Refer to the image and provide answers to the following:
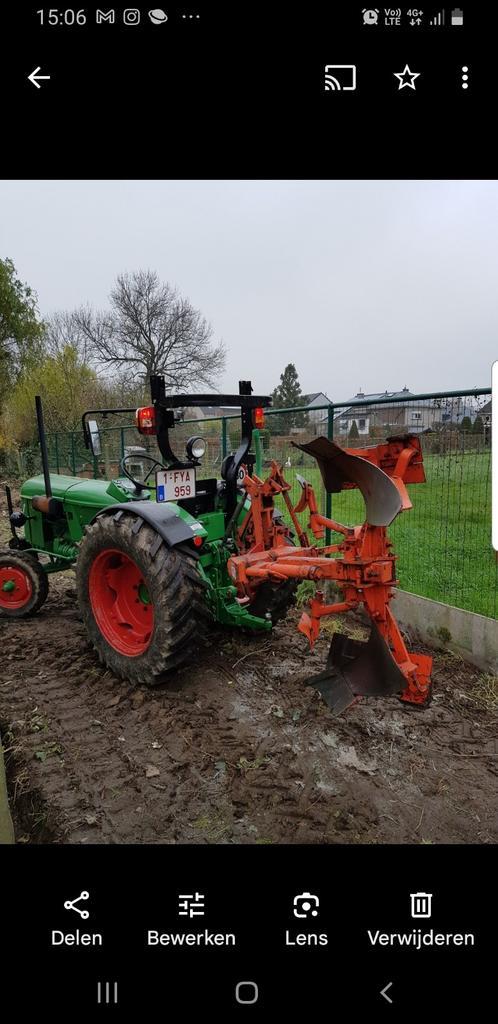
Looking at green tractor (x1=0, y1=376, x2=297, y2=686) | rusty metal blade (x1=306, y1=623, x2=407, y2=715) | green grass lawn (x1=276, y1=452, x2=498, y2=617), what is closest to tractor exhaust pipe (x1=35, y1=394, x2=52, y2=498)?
green tractor (x1=0, y1=376, x2=297, y2=686)

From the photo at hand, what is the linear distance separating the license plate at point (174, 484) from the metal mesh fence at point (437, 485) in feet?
2.14

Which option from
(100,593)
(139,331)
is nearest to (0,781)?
(100,593)

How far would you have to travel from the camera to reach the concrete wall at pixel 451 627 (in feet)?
11.9

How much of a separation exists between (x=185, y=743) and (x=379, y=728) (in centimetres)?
110

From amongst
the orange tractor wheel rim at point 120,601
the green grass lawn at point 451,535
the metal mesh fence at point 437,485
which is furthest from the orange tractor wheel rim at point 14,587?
the green grass lawn at point 451,535

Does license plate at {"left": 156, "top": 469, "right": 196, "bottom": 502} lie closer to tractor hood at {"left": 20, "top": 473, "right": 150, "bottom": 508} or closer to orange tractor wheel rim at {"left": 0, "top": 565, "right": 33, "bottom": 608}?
tractor hood at {"left": 20, "top": 473, "right": 150, "bottom": 508}

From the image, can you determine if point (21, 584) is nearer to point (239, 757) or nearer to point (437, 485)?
point (239, 757)

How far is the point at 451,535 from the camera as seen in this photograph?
4.37 m

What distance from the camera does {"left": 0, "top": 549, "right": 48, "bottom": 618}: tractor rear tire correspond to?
4652 millimetres

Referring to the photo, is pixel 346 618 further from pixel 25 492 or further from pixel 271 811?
pixel 25 492
